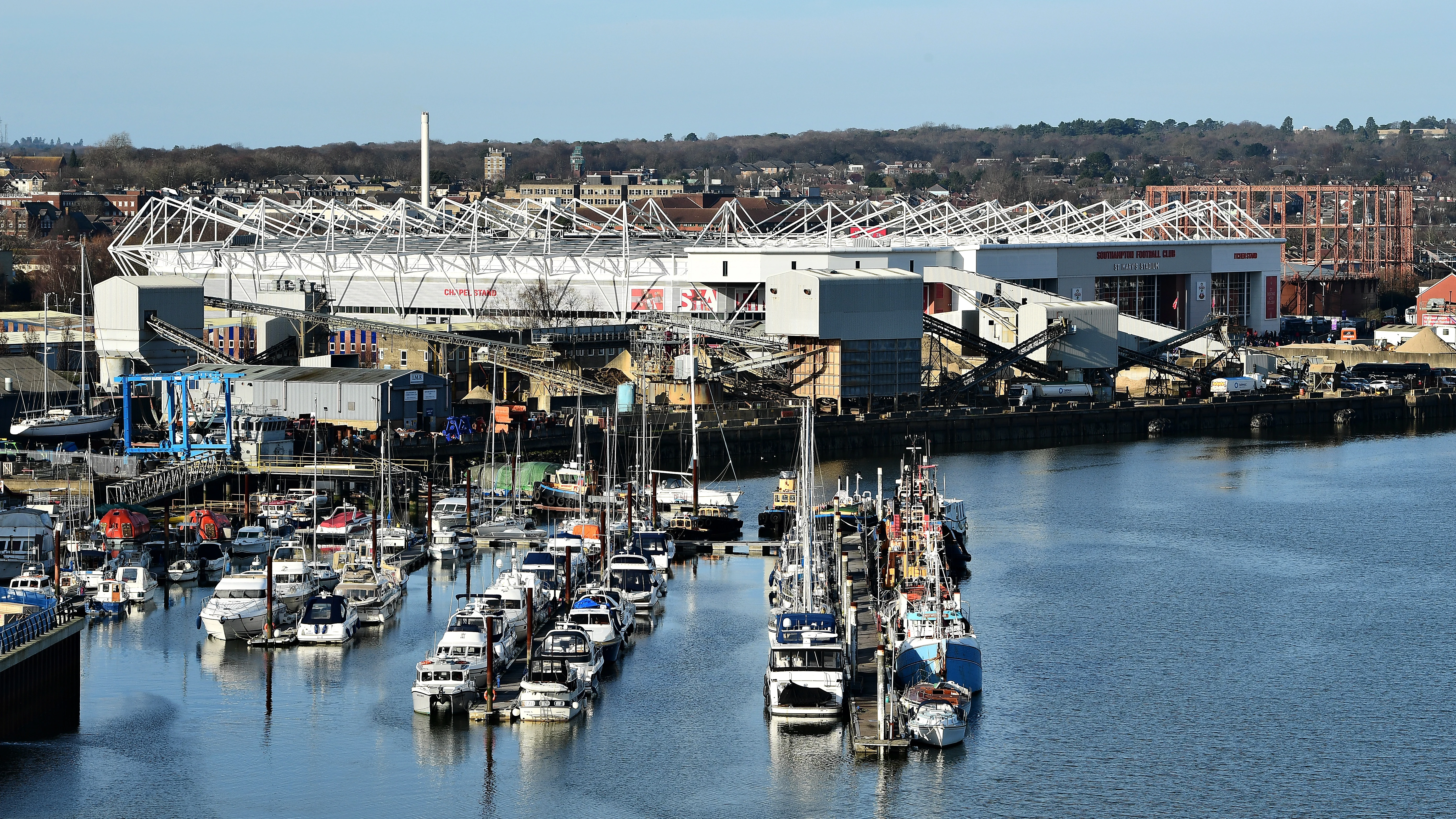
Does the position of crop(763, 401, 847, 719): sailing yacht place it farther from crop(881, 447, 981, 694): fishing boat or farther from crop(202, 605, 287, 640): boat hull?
crop(202, 605, 287, 640): boat hull

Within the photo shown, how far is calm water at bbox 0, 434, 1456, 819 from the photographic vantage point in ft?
41.7

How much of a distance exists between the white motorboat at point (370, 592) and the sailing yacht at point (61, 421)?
27.6 ft

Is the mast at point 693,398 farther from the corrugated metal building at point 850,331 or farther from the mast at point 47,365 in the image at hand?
the mast at point 47,365

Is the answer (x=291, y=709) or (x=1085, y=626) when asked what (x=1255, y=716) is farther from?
(x=291, y=709)

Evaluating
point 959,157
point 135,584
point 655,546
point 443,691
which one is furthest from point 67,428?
point 959,157

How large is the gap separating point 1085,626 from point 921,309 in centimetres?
1527

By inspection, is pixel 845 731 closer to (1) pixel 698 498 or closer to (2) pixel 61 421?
(1) pixel 698 498

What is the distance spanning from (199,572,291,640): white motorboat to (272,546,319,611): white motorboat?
14 cm

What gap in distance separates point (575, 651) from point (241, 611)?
329cm

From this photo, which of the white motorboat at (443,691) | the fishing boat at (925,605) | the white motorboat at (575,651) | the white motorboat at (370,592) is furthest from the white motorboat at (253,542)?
the fishing boat at (925,605)

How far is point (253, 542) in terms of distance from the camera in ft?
63.5

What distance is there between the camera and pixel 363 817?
1238 centimetres

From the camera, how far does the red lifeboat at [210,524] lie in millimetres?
19875

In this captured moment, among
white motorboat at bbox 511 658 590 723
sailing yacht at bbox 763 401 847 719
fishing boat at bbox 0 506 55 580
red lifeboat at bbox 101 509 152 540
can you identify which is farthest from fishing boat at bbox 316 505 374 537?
white motorboat at bbox 511 658 590 723
